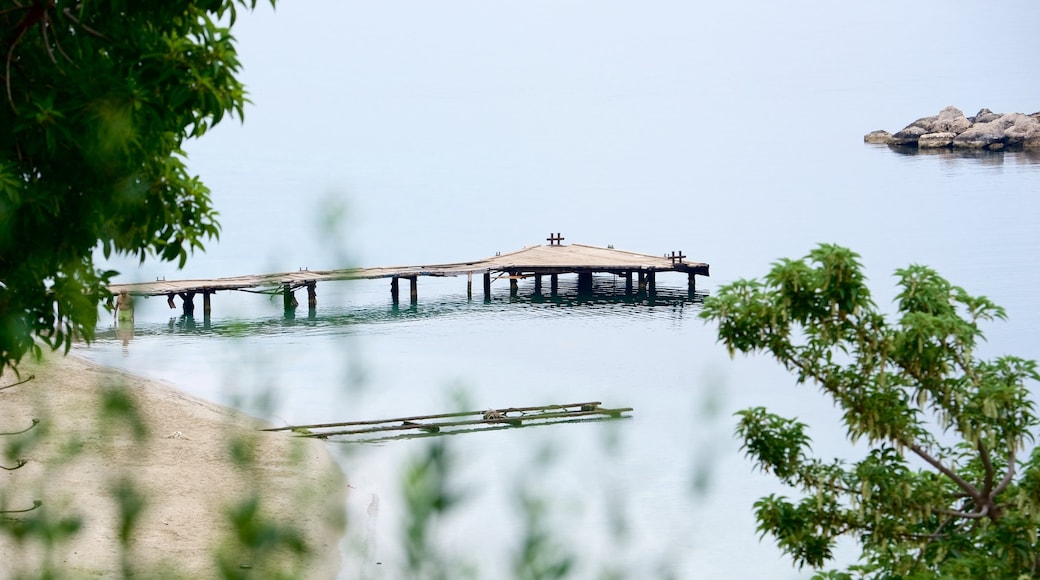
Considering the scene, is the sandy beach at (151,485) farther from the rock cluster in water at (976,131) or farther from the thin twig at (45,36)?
the rock cluster in water at (976,131)

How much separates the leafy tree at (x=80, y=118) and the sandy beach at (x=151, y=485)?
0.70m

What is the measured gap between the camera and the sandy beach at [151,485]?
329cm

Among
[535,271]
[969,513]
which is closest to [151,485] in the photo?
[969,513]

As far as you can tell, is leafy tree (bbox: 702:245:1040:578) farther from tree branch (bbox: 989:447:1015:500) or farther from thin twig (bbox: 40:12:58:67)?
thin twig (bbox: 40:12:58:67)

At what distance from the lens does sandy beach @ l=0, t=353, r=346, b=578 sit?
10.8 feet

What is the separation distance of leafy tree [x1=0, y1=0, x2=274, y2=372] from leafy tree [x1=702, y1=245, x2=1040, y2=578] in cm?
389

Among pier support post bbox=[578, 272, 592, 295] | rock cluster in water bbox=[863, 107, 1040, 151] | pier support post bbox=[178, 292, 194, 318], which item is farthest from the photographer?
rock cluster in water bbox=[863, 107, 1040, 151]

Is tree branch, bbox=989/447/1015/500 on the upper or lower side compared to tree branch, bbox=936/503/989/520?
upper

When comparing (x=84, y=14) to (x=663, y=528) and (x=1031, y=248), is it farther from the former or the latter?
(x=1031, y=248)

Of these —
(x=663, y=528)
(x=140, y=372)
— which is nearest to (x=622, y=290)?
(x=140, y=372)

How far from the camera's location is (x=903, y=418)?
891 centimetres

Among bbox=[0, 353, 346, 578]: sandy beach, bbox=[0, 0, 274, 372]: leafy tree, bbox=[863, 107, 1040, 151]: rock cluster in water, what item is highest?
bbox=[863, 107, 1040, 151]: rock cluster in water

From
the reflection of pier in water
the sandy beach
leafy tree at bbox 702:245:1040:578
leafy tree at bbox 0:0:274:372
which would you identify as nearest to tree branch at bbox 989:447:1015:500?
leafy tree at bbox 702:245:1040:578

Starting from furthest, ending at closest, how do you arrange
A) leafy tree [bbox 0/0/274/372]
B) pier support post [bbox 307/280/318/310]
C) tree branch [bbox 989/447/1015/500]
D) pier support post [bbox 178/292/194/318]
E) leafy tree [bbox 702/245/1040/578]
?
pier support post [bbox 178/292/194/318] → pier support post [bbox 307/280/318/310] → tree branch [bbox 989/447/1015/500] → leafy tree [bbox 702/245/1040/578] → leafy tree [bbox 0/0/274/372]
